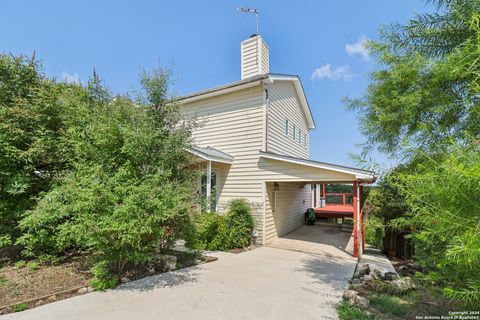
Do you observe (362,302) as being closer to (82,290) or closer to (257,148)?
(82,290)

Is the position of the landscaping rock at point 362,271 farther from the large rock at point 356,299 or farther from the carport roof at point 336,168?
the carport roof at point 336,168

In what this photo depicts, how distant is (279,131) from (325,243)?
4911 mm

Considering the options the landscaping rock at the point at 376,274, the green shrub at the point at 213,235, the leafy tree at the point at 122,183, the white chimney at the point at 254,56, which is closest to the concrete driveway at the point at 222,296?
the landscaping rock at the point at 376,274

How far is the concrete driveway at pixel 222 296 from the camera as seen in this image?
3590 mm

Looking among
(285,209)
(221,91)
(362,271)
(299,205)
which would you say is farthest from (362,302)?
(299,205)

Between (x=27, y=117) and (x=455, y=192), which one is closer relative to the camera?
(x=455, y=192)

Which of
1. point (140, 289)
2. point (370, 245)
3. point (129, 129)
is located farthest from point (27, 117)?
point (370, 245)

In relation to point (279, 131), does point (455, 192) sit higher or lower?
lower

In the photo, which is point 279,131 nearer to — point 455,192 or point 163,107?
point 163,107

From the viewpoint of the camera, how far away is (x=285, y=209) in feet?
36.4

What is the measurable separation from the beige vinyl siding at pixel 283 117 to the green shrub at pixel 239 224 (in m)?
2.63

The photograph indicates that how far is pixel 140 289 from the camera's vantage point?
A: 4.51 m

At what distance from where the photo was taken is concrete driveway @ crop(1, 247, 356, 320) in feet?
11.8

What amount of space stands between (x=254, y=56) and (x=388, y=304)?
9681mm
